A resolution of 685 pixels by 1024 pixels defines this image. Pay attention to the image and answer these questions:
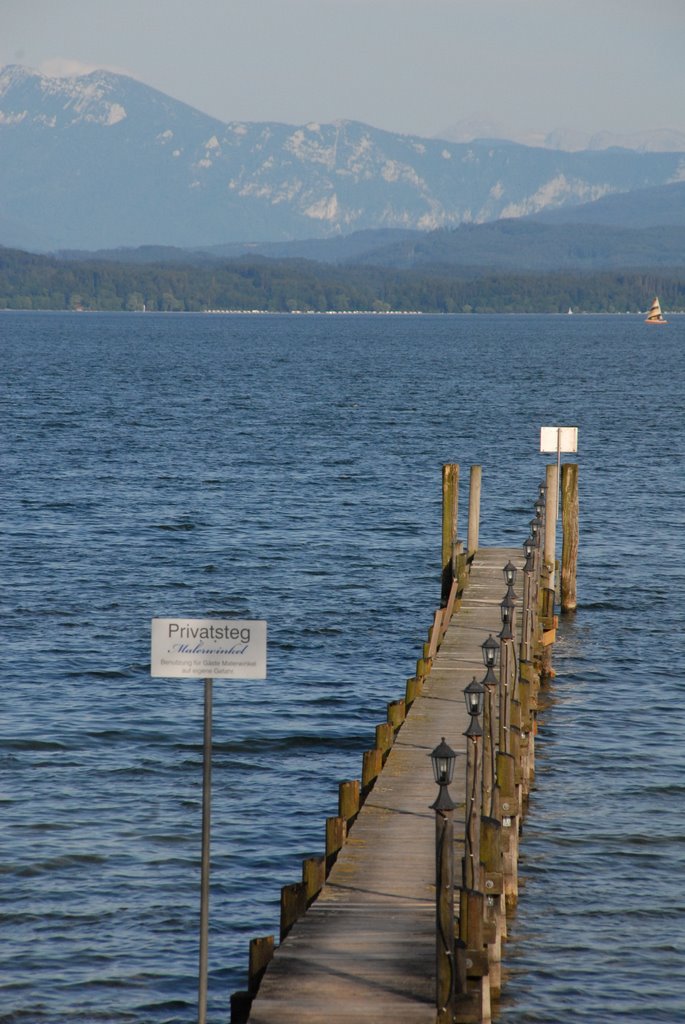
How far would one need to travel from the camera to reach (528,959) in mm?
16375

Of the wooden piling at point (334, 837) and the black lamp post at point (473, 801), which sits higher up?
the black lamp post at point (473, 801)

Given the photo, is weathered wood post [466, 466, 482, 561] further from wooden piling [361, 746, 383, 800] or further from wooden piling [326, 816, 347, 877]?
wooden piling [326, 816, 347, 877]

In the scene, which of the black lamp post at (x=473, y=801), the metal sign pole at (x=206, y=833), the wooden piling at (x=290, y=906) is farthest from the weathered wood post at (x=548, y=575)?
the metal sign pole at (x=206, y=833)

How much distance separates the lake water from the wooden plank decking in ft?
5.67

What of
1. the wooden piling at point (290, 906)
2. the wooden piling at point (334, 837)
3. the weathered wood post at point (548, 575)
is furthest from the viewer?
the weathered wood post at point (548, 575)

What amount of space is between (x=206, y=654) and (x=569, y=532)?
21.8 metres

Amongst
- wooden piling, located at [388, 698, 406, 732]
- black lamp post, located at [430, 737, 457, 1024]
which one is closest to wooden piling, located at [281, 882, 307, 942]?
black lamp post, located at [430, 737, 457, 1024]

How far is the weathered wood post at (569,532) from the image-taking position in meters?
32.9

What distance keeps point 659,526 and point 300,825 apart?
2701 cm

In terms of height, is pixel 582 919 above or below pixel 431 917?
below

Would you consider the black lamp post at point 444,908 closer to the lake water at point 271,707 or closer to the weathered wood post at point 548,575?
the lake water at point 271,707

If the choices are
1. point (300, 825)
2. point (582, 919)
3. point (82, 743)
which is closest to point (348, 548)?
point (82, 743)

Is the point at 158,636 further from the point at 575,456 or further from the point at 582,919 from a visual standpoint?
the point at 575,456

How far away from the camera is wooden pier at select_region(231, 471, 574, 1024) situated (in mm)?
12266
